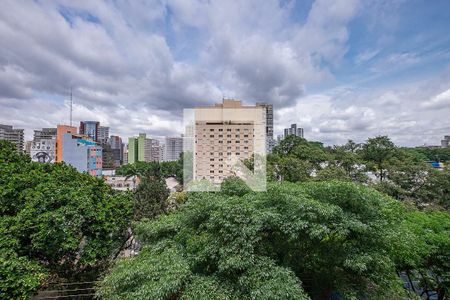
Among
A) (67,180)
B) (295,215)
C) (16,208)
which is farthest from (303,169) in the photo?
(16,208)

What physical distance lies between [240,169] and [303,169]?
4.40 m

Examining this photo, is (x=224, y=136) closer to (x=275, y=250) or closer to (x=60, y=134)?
(x=60, y=134)

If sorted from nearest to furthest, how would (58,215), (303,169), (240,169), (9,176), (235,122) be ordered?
(58,215)
(9,176)
(303,169)
(240,169)
(235,122)

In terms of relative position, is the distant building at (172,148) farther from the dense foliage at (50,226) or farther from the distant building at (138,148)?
the dense foliage at (50,226)

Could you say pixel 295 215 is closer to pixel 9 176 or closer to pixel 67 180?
pixel 67 180

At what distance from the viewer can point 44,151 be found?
25594 millimetres

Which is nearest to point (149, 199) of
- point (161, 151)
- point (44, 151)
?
point (44, 151)

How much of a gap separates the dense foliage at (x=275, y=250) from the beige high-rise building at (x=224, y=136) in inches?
866

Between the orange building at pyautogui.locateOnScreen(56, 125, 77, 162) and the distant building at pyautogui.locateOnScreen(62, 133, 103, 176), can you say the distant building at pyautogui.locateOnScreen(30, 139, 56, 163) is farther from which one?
the distant building at pyautogui.locateOnScreen(62, 133, 103, 176)

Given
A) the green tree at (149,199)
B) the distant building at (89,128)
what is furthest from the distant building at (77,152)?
the distant building at (89,128)

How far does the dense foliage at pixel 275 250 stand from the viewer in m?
4.01

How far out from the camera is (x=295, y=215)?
4.46 metres

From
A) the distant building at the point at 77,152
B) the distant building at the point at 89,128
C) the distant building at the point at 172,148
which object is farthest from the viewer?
the distant building at the point at 172,148

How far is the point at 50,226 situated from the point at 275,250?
4996mm
